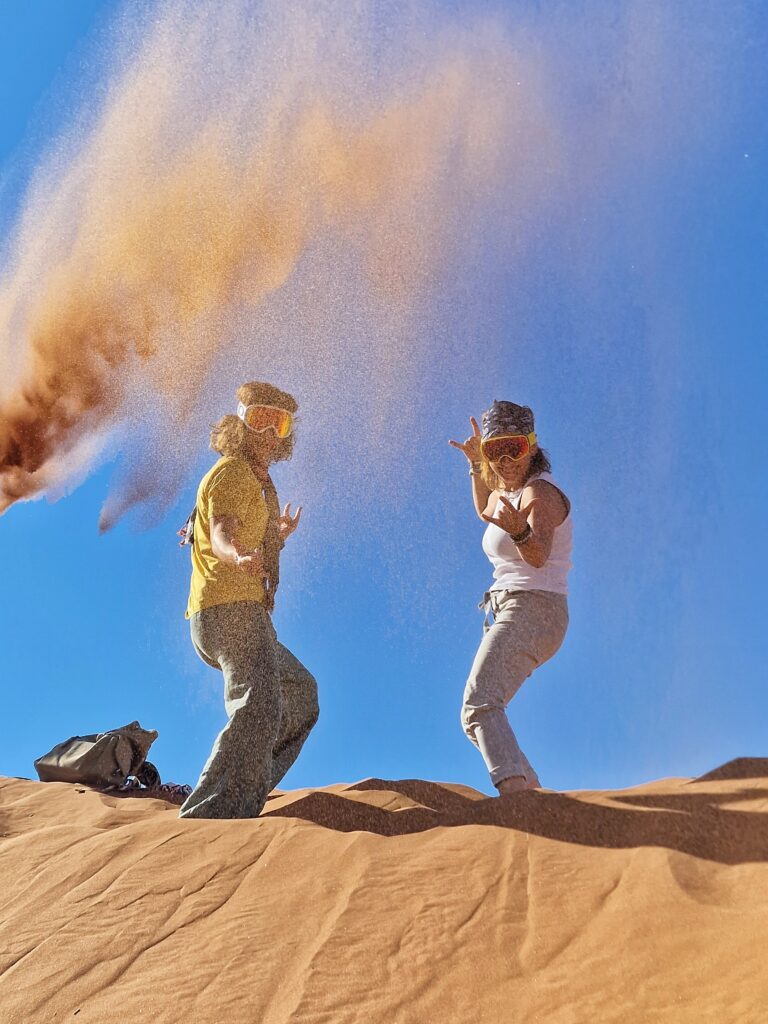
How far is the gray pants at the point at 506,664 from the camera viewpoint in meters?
4.22

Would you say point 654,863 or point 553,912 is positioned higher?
point 654,863

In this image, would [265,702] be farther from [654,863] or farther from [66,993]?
[654,863]

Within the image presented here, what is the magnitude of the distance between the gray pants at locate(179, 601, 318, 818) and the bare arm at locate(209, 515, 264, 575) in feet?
0.89

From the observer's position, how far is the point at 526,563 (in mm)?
4590

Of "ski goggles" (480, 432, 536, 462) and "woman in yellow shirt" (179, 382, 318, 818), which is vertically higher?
"ski goggles" (480, 432, 536, 462)

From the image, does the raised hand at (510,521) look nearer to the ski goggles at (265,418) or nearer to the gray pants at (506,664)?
the gray pants at (506,664)

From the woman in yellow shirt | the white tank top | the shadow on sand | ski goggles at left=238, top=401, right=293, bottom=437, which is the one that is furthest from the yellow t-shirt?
the white tank top

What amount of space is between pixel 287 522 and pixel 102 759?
225 centimetres

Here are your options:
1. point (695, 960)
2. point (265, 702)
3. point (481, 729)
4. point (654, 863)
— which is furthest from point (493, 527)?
point (695, 960)

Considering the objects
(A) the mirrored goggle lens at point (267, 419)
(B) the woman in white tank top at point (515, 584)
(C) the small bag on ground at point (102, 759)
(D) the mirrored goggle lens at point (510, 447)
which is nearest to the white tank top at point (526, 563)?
(B) the woman in white tank top at point (515, 584)

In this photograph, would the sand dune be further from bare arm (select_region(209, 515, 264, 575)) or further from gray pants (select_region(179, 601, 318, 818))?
bare arm (select_region(209, 515, 264, 575))

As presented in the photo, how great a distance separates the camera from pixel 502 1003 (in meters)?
2.46

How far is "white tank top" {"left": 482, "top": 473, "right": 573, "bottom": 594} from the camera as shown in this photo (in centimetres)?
457

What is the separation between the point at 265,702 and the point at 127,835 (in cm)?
89
